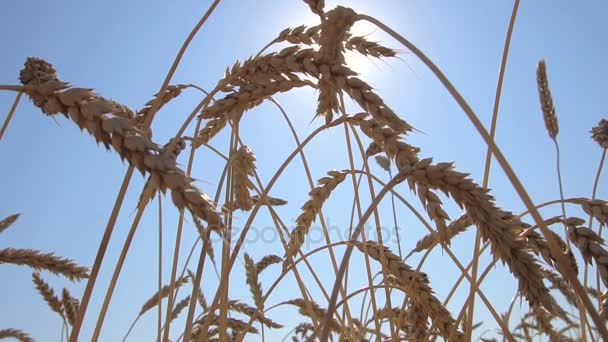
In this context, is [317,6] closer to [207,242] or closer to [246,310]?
[207,242]

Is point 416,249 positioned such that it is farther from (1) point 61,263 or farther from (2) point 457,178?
(1) point 61,263

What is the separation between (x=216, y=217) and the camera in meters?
0.78

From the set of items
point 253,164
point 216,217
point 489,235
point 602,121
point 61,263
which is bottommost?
point 216,217

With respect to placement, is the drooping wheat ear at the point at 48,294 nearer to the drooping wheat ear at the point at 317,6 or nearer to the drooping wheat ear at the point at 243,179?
the drooping wheat ear at the point at 243,179

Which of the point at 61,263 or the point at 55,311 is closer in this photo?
the point at 61,263

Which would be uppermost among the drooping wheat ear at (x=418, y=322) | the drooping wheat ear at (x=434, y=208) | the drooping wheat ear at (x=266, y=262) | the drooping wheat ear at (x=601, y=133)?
the drooping wheat ear at (x=601, y=133)

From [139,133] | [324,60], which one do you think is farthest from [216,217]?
[324,60]

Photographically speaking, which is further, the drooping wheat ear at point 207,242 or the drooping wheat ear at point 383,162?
the drooping wheat ear at point 383,162

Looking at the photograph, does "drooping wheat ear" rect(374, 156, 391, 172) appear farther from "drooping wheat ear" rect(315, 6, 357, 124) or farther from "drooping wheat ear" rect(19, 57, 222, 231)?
"drooping wheat ear" rect(19, 57, 222, 231)

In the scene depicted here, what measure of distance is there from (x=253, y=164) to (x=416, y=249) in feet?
3.01

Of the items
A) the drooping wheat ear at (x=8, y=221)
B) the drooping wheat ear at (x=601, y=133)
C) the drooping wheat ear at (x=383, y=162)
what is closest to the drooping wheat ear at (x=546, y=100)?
the drooping wheat ear at (x=601, y=133)

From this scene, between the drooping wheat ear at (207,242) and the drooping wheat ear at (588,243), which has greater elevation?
the drooping wheat ear at (207,242)

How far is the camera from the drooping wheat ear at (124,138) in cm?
83

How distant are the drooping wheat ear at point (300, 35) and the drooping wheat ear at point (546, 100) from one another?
191cm
